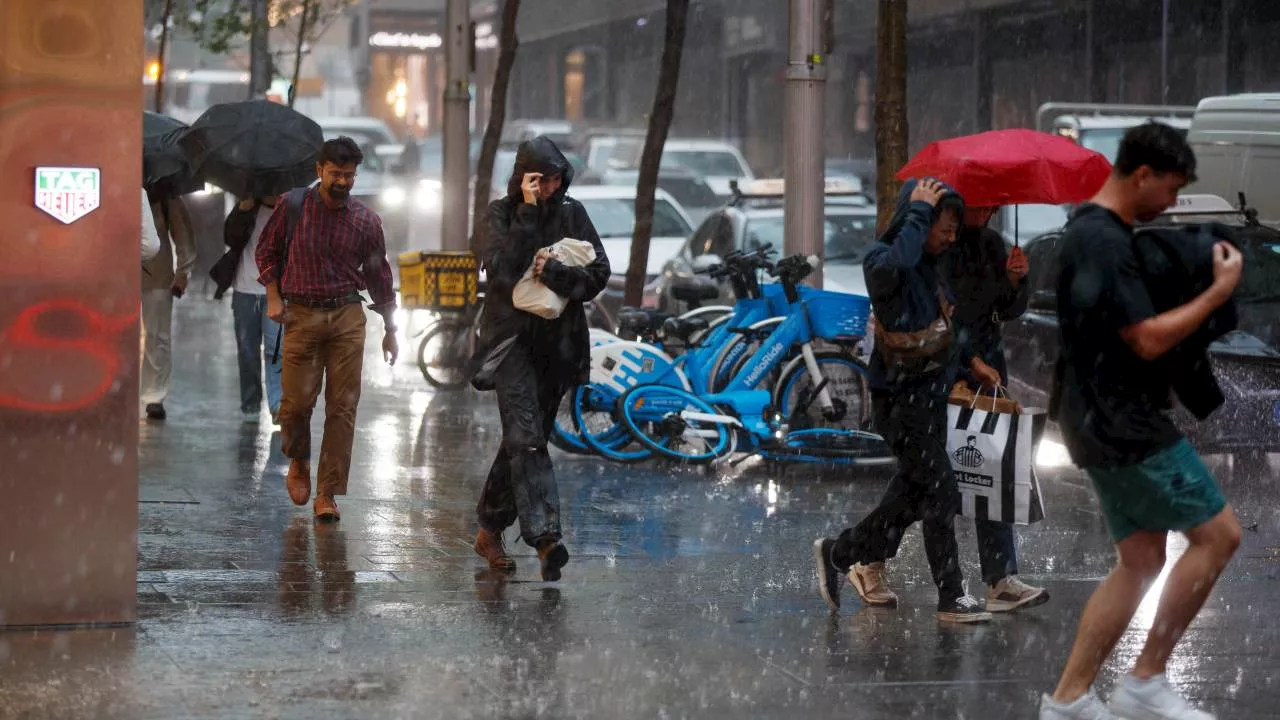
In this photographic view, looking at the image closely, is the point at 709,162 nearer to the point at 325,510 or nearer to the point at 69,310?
the point at 325,510

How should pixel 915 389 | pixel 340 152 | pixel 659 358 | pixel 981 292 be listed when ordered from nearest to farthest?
pixel 915 389 < pixel 981 292 < pixel 340 152 < pixel 659 358

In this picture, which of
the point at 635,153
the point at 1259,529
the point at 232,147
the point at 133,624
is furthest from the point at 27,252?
the point at 635,153

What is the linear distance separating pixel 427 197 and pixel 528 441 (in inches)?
928

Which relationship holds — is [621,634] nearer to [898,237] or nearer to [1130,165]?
[898,237]

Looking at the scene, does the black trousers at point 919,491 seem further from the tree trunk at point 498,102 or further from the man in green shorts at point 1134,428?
the tree trunk at point 498,102

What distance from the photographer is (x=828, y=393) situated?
11648mm

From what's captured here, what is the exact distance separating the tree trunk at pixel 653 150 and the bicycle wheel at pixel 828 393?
214 inches

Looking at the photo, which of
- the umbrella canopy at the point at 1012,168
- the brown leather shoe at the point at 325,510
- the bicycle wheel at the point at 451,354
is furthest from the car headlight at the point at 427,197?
the umbrella canopy at the point at 1012,168

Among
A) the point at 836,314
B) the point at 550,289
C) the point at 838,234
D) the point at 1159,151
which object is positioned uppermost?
the point at 1159,151

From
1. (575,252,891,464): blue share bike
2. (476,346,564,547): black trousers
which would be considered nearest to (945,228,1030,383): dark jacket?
(476,346,564,547): black trousers

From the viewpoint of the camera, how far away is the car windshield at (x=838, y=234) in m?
17.5

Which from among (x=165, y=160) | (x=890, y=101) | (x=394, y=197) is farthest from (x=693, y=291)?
(x=394, y=197)

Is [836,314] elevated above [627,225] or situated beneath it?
situated beneath

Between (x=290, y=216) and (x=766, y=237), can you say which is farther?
(x=766, y=237)
